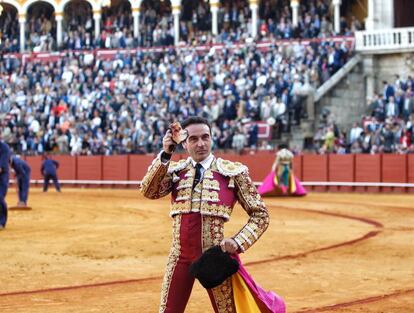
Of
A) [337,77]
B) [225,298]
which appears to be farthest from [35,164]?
[225,298]

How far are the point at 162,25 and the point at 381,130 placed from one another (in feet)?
42.3

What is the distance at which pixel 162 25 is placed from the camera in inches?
1328

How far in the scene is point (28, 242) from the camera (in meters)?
11.4

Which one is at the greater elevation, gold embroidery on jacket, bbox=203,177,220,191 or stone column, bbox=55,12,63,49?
stone column, bbox=55,12,63,49

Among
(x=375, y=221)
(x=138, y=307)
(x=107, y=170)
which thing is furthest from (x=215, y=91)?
(x=138, y=307)

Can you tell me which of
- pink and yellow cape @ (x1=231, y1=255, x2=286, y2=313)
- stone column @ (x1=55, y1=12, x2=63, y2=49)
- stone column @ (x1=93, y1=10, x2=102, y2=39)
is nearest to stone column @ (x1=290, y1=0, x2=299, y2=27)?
stone column @ (x1=93, y1=10, x2=102, y2=39)

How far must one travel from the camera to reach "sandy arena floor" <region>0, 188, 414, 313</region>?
7184 mm

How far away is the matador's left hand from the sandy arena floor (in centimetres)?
249

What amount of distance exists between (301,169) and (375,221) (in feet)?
33.0

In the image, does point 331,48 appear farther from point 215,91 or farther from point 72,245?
point 72,245

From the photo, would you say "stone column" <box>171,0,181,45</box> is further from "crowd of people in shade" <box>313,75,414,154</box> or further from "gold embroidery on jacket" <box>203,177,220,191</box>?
"gold embroidery on jacket" <box>203,177,220,191</box>

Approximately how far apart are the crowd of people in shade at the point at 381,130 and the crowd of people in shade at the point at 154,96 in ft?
3.60

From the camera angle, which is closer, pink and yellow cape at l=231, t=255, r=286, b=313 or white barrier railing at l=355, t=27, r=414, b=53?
pink and yellow cape at l=231, t=255, r=286, b=313

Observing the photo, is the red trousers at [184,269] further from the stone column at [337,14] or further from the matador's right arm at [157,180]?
the stone column at [337,14]
